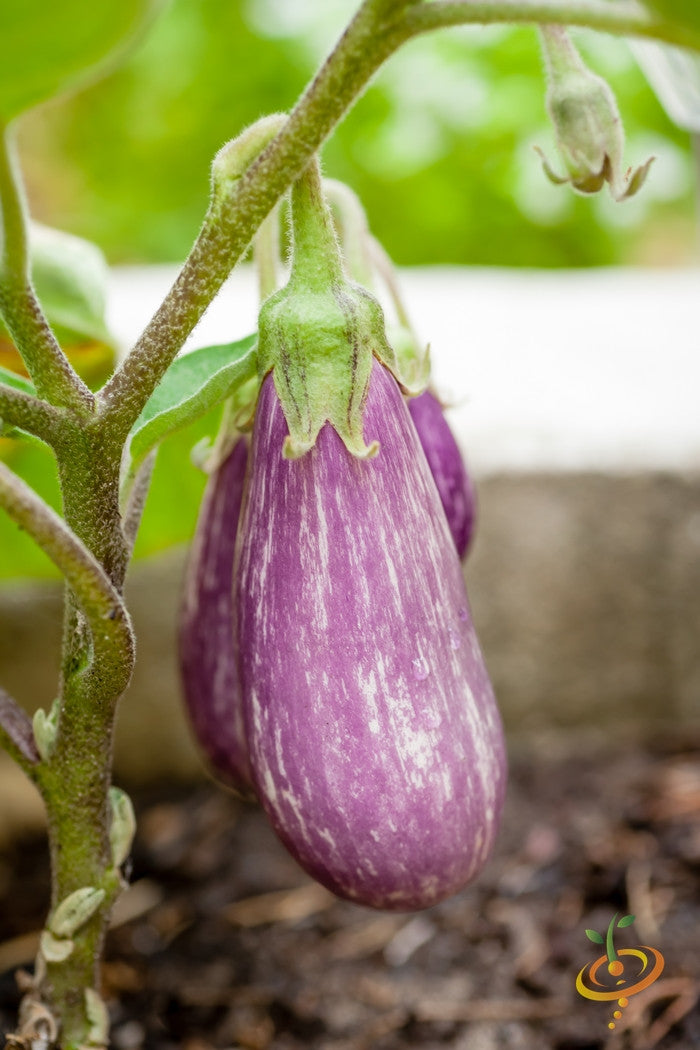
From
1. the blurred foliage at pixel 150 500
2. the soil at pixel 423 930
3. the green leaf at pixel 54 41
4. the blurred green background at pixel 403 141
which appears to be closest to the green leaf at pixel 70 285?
the blurred foliage at pixel 150 500

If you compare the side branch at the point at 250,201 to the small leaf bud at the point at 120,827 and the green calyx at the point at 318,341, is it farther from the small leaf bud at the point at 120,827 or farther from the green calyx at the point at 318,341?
the small leaf bud at the point at 120,827

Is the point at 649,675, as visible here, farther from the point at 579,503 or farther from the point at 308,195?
the point at 308,195

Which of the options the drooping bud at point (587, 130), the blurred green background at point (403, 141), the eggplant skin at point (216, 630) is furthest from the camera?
the blurred green background at point (403, 141)

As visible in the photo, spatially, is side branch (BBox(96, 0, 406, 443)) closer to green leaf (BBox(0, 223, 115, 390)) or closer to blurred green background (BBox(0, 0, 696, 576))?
green leaf (BBox(0, 223, 115, 390))

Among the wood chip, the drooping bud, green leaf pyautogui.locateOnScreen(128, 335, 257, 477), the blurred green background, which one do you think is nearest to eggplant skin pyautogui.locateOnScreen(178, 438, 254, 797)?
green leaf pyautogui.locateOnScreen(128, 335, 257, 477)

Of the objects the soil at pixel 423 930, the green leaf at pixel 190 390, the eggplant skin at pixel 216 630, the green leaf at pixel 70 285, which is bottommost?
the soil at pixel 423 930

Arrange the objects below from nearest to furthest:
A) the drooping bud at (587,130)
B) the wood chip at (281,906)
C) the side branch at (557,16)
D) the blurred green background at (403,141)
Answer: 1. the side branch at (557,16)
2. the drooping bud at (587,130)
3. the wood chip at (281,906)
4. the blurred green background at (403,141)

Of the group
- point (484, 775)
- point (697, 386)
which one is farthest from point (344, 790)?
point (697, 386)

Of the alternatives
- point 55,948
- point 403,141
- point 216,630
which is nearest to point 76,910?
point 55,948
